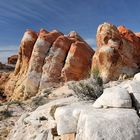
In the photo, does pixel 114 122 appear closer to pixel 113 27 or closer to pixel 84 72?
pixel 113 27

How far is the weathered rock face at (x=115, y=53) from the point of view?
2172cm

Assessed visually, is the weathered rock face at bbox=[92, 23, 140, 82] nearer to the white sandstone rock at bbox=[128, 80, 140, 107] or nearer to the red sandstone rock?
the red sandstone rock

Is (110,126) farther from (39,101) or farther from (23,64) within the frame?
(23,64)

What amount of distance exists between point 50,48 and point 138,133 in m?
23.2

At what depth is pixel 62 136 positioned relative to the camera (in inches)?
297

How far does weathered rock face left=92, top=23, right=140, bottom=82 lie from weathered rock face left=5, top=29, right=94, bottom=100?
13.0ft

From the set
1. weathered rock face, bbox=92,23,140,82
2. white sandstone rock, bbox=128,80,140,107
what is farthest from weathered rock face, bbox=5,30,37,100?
white sandstone rock, bbox=128,80,140,107

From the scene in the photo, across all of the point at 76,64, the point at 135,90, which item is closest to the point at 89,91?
the point at 135,90

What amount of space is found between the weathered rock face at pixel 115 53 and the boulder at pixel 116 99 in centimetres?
1348

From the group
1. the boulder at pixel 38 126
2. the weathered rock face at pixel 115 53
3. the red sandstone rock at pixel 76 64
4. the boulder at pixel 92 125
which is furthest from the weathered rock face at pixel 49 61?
the boulder at pixel 92 125

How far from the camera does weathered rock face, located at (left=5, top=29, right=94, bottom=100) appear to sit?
89.3 feet

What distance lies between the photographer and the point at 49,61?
2853 centimetres

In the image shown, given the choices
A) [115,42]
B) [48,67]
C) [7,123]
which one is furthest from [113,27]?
[7,123]

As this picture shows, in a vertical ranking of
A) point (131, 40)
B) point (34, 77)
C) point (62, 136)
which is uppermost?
point (131, 40)
